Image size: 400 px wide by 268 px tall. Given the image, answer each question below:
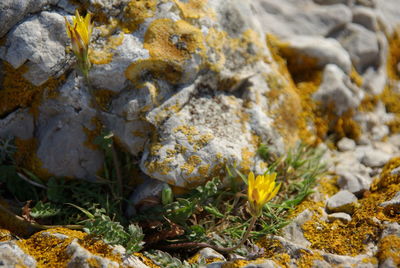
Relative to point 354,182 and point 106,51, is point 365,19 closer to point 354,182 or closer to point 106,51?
point 354,182

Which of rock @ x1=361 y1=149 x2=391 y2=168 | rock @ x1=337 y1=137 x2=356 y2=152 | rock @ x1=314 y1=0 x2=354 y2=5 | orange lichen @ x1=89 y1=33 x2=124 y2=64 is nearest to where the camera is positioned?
orange lichen @ x1=89 y1=33 x2=124 y2=64

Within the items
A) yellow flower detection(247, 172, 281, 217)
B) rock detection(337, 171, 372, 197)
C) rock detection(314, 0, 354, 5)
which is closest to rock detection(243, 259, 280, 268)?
yellow flower detection(247, 172, 281, 217)

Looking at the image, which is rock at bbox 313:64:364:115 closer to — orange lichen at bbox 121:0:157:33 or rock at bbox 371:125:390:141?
rock at bbox 371:125:390:141

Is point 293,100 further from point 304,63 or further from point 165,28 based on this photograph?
point 165,28

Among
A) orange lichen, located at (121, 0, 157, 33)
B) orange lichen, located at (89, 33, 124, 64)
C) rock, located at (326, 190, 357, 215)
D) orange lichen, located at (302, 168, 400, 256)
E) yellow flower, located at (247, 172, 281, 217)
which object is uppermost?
orange lichen, located at (121, 0, 157, 33)

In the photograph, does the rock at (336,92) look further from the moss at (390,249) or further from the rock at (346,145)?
the moss at (390,249)

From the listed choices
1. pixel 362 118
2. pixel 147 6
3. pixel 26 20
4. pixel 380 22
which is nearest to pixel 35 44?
pixel 26 20

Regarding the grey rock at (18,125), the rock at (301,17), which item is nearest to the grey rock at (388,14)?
the rock at (301,17)

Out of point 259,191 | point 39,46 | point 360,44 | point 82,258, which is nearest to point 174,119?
point 259,191
